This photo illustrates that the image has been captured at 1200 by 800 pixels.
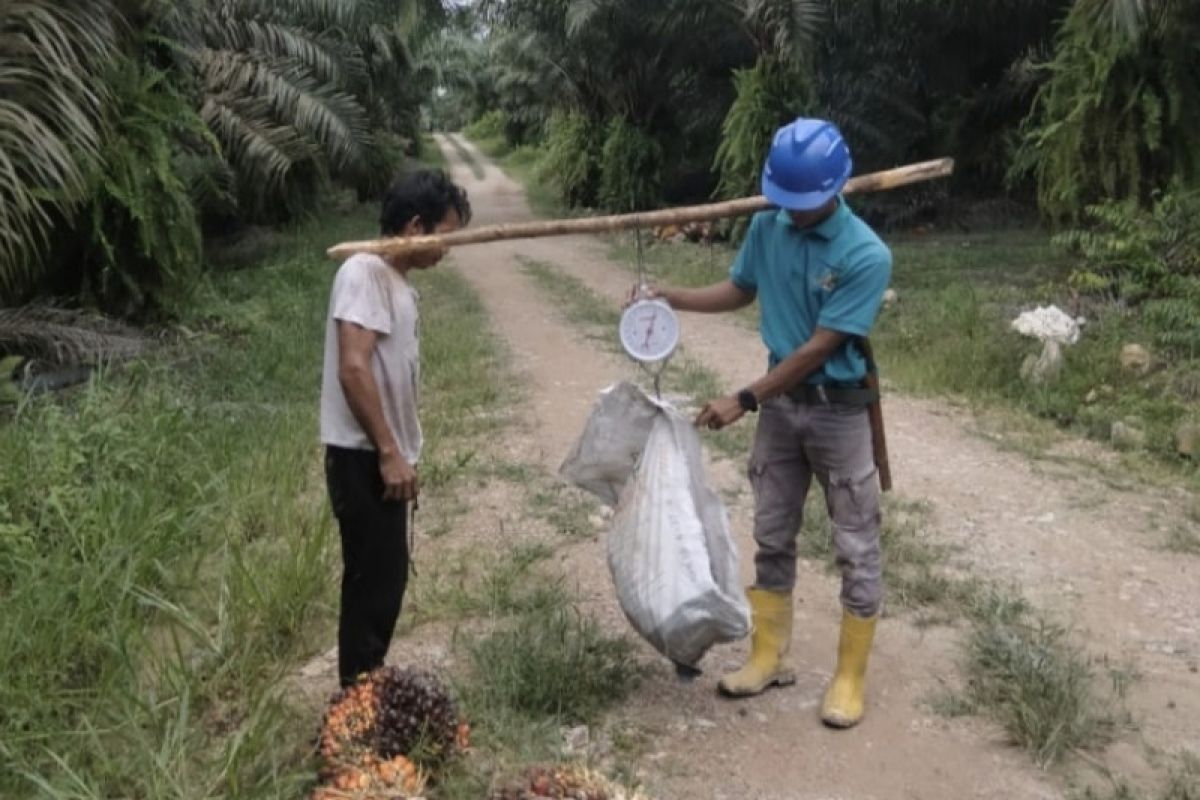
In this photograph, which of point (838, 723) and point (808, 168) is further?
point (838, 723)

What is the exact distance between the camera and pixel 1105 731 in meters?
3.68

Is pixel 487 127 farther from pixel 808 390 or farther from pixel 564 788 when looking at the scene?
pixel 564 788

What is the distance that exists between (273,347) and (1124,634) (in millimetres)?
6849

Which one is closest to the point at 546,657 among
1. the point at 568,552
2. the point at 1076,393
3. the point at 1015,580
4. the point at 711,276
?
the point at 568,552

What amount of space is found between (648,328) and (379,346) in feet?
3.10

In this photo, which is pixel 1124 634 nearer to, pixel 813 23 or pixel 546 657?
pixel 546 657

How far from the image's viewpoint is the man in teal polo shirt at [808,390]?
3.57 meters

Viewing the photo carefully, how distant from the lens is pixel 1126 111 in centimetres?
1028

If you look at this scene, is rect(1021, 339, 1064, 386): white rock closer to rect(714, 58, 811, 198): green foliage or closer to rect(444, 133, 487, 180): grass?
rect(714, 58, 811, 198): green foliage

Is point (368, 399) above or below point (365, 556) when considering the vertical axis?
above

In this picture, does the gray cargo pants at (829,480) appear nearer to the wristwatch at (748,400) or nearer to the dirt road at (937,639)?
the wristwatch at (748,400)

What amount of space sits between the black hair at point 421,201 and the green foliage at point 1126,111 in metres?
7.86

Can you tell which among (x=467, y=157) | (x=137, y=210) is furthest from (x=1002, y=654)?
(x=467, y=157)

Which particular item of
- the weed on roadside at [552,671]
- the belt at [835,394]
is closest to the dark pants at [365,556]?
the weed on roadside at [552,671]
